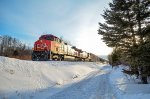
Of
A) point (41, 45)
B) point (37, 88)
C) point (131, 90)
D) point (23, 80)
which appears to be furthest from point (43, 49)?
point (131, 90)

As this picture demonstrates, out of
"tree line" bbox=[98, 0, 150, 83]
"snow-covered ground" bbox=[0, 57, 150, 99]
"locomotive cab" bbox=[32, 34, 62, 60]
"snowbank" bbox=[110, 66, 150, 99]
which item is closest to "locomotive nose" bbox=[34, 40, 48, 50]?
"locomotive cab" bbox=[32, 34, 62, 60]

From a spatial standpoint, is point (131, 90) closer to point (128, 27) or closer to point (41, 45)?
point (128, 27)

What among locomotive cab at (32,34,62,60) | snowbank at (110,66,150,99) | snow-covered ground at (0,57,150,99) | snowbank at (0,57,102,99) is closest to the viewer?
snowbank at (110,66,150,99)

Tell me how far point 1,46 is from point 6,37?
12.7 meters

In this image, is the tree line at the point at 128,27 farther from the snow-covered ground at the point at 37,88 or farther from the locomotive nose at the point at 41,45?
the locomotive nose at the point at 41,45

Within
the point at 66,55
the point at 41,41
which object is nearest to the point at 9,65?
the point at 41,41

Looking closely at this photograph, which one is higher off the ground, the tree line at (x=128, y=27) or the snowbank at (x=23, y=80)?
the tree line at (x=128, y=27)

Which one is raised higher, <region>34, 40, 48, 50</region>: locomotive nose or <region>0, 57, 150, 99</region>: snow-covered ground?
<region>34, 40, 48, 50</region>: locomotive nose

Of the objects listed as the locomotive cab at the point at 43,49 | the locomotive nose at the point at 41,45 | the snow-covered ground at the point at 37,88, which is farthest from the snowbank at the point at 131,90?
the locomotive nose at the point at 41,45

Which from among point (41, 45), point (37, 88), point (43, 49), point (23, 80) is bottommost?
point (37, 88)

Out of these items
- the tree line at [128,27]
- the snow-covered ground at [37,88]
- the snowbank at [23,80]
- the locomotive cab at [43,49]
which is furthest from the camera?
the locomotive cab at [43,49]

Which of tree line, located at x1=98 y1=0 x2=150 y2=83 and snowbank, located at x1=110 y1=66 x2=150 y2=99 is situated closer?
snowbank, located at x1=110 y1=66 x2=150 y2=99

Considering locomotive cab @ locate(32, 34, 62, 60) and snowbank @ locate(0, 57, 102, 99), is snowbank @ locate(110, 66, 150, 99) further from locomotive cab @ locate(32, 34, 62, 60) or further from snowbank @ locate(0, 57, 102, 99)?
locomotive cab @ locate(32, 34, 62, 60)

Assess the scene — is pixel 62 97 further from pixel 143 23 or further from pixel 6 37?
pixel 6 37
